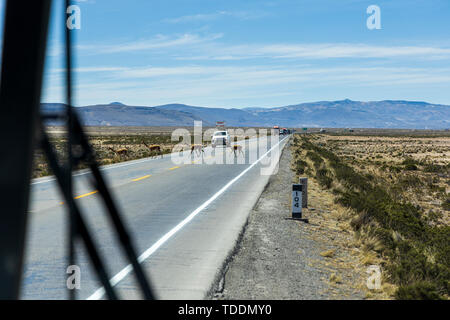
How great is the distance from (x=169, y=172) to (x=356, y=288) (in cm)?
1581

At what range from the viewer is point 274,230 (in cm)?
935

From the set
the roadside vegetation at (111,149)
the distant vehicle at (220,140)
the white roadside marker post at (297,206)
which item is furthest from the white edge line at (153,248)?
the distant vehicle at (220,140)

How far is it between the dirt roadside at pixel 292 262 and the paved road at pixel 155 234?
0.32m

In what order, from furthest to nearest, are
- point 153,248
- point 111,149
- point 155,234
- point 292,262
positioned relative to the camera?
point 111,149
point 155,234
point 153,248
point 292,262

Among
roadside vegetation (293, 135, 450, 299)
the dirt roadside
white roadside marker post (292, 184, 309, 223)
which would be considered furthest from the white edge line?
roadside vegetation (293, 135, 450, 299)

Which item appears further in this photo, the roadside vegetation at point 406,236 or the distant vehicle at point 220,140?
the distant vehicle at point 220,140

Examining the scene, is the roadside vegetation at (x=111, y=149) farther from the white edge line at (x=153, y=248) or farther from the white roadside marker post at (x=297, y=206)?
the white roadside marker post at (x=297, y=206)

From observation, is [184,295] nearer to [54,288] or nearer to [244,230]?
[54,288]

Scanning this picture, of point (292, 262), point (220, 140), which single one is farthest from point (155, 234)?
point (220, 140)

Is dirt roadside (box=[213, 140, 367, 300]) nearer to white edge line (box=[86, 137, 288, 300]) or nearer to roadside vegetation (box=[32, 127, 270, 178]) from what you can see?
white edge line (box=[86, 137, 288, 300])

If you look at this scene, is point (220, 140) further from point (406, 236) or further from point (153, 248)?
point (153, 248)

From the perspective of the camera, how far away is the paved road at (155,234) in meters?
5.54

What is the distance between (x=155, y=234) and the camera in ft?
28.0

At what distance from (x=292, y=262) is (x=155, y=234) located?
2.86 meters
